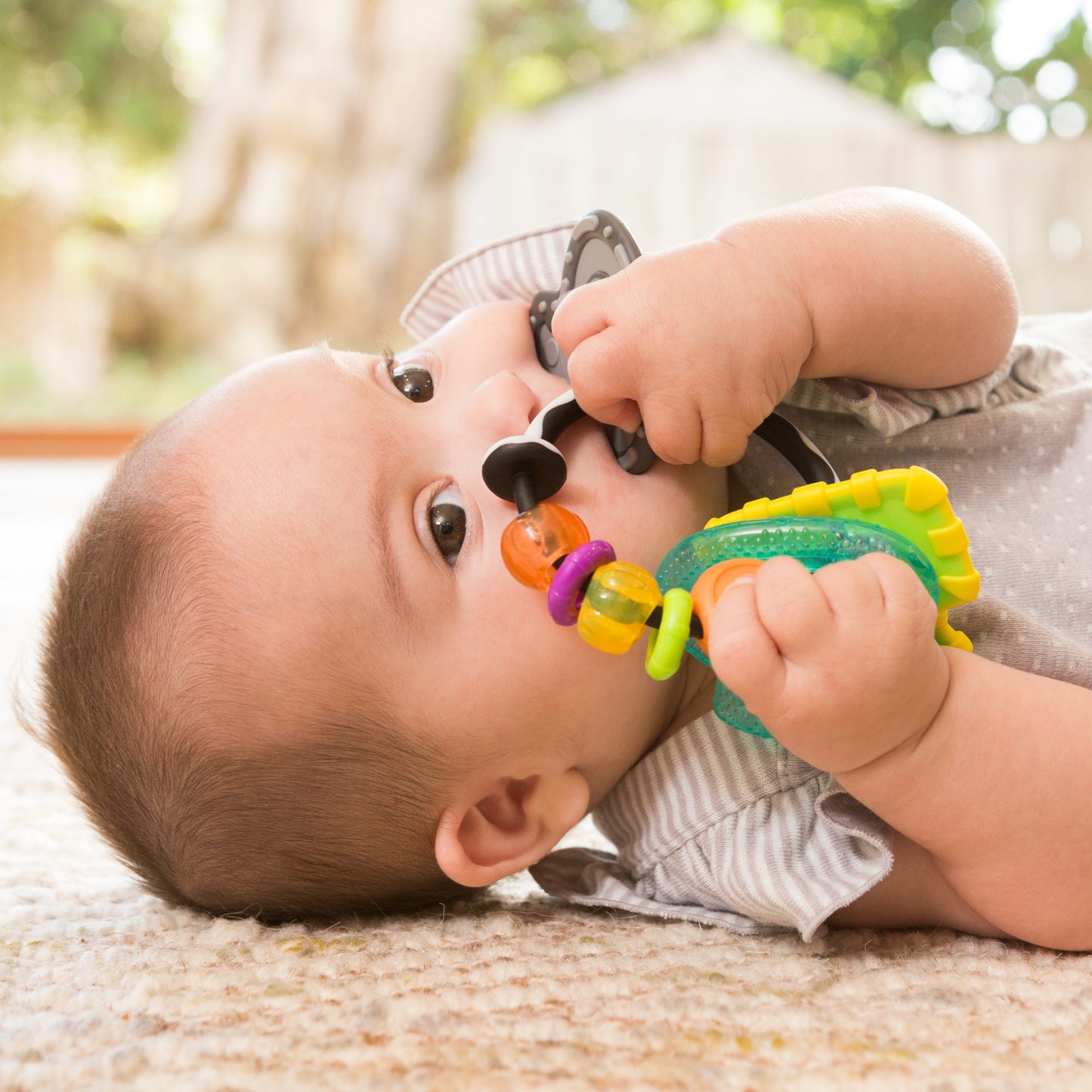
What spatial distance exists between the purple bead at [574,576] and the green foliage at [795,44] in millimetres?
5166

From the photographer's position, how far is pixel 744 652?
1.85ft

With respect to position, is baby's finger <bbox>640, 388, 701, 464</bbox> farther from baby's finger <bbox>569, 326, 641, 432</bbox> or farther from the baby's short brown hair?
the baby's short brown hair

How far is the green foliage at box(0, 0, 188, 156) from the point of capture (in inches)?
193

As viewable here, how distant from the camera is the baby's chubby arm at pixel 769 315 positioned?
2.30 feet

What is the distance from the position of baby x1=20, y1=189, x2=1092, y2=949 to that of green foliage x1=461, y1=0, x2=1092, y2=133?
499 centimetres

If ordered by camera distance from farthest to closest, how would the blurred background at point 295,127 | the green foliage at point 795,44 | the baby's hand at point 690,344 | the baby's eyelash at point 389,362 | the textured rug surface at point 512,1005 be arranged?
1. the green foliage at point 795,44
2. the blurred background at point 295,127
3. the baby's eyelash at point 389,362
4. the baby's hand at point 690,344
5. the textured rug surface at point 512,1005

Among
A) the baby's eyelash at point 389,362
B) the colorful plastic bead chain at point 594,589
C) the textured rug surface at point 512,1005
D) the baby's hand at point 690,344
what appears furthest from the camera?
the baby's eyelash at point 389,362

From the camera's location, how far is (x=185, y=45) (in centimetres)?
520

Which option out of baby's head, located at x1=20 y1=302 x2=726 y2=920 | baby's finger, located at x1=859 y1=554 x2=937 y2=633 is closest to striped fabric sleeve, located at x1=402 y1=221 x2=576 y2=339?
baby's head, located at x1=20 y1=302 x2=726 y2=920

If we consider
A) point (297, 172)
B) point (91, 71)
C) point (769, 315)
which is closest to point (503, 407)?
point (769, 315)

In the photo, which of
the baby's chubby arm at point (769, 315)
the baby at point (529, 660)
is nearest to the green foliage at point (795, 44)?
the baby's chubby arm at point (769, 315)

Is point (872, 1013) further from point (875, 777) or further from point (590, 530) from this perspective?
point (590, 530)

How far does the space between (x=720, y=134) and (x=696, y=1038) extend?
3.98 metres

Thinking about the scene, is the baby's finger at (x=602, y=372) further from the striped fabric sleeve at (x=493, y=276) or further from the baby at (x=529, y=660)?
the striped fabric sleeve at (x=493, y=276)
